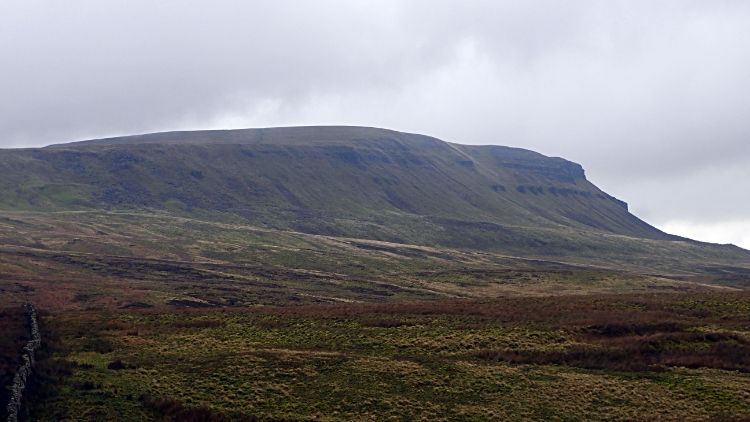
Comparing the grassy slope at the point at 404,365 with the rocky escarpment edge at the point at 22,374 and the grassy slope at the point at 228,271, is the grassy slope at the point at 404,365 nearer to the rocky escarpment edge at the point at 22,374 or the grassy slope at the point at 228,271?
the rocky escarpment edge at the point at 22,374

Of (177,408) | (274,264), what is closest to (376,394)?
(177,408)

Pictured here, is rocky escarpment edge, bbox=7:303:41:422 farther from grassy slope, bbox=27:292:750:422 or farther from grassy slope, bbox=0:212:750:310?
grassy slope, bbox=0:212:750:310

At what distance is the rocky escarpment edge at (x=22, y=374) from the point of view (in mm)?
23578

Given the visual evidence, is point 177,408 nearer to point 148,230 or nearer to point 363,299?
point 363,299

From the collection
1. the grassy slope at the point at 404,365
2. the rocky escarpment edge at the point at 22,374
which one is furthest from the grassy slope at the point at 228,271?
the rocky escarpment edge at the point at 22,374

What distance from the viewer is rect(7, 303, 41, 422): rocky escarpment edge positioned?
23578 mm

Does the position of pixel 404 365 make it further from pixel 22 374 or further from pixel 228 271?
pixel 228 271

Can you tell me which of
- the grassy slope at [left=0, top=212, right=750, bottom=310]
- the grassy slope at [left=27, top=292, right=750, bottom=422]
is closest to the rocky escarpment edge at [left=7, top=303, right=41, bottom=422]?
the grassy slope at [left=27, top=292, right=750, bottom=422]

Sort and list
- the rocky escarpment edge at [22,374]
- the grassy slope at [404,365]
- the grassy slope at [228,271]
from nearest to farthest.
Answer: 1. the rocky escarpment edge at [22,374]
2. the grassy slope at [404,365]
3. the grassy slope at [228,271]

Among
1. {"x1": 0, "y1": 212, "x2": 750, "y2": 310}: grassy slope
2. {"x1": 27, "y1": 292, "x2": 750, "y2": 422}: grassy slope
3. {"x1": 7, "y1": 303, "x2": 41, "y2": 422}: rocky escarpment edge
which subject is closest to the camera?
{"x1": 7, "y1": 303, "x2": 41, "y2": 422}: rocky escarpment edge

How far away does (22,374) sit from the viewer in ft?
88.8

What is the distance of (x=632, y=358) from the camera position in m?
34.8

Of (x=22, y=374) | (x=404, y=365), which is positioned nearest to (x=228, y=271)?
(x=404, y=365)

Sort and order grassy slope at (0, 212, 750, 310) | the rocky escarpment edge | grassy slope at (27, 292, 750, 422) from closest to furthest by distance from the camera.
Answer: the rocky escarpment edge
grassy slope at (27, 292, 750, 422)
grassy slope at (0, 212, 750, 310)
